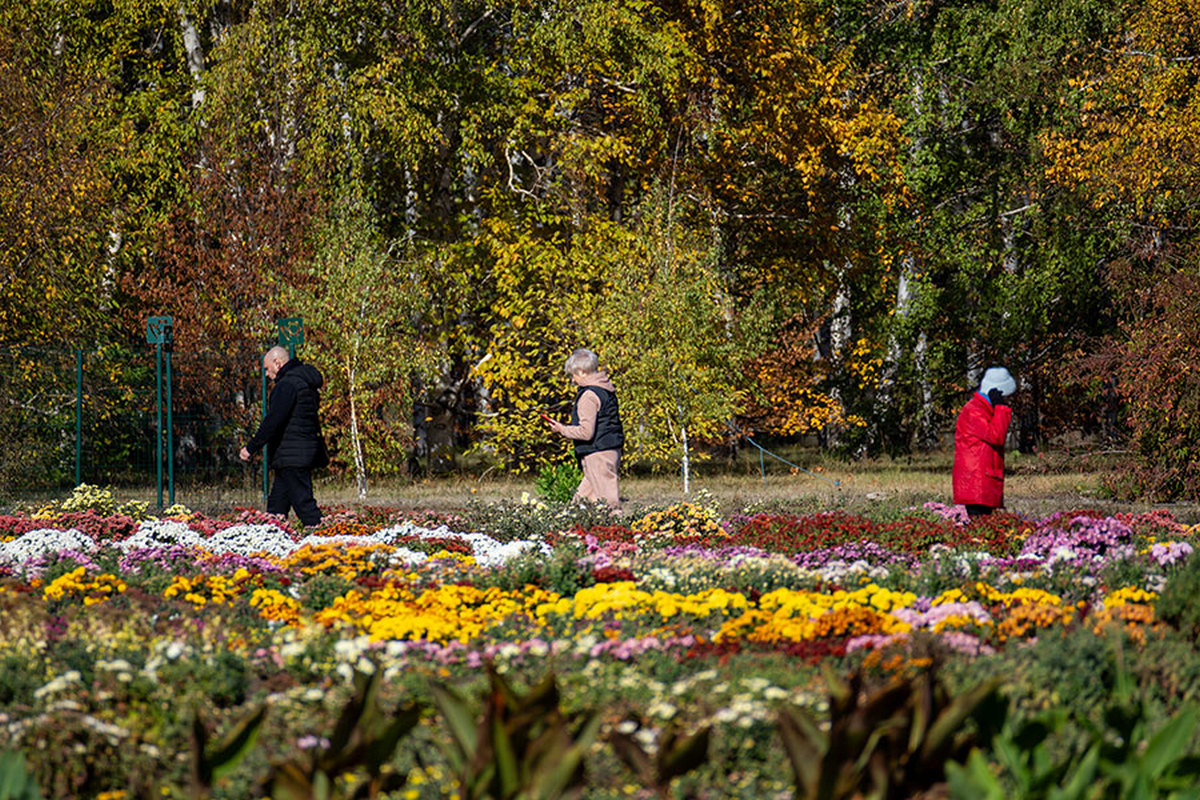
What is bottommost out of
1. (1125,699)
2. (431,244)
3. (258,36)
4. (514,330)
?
(1125,699)

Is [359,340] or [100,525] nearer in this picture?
[100,525]

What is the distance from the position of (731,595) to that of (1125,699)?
2552 mm

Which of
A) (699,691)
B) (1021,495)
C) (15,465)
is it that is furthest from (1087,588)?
(15,465)

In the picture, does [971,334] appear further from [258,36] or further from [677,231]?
[258,36]

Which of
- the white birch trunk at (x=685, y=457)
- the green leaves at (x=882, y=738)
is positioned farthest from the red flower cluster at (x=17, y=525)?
the white birch trunk at (x=685, y=457)

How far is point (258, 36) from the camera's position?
2220cm

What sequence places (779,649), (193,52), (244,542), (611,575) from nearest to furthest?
(779,649)
(611,575)
(244,542)
(193,52)

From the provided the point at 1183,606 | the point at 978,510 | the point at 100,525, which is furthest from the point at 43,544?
the point at 1183,606

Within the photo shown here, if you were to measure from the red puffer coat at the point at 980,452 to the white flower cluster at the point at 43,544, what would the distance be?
6681 millimetres

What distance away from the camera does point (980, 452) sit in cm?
1077

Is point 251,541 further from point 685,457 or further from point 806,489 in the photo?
point 806,489

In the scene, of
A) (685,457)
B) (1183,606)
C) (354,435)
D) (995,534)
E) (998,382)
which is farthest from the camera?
(354,435)

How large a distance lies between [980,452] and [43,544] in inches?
282

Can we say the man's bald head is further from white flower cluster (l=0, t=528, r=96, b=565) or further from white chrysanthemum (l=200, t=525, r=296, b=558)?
white flower cluster (l=0, t=528, r=96, b=565)
